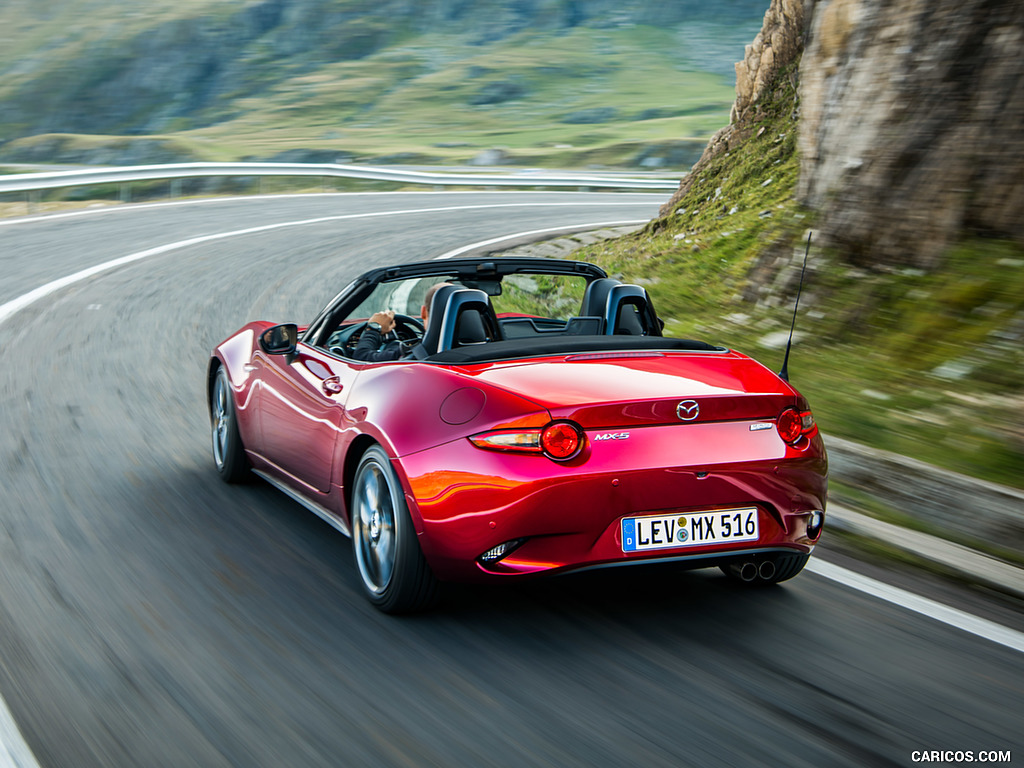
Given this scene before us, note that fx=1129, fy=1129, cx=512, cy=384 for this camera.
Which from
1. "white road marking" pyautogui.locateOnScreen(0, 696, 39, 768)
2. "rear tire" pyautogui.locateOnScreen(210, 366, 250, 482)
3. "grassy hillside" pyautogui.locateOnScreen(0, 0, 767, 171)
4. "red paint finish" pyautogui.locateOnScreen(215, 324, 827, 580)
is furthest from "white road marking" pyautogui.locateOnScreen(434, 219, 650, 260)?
"grassy hillside" pyautogui.locateOnScreen(0, 0, 767, 171)

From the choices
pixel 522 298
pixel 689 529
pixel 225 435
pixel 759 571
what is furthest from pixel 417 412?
pixel 522 298

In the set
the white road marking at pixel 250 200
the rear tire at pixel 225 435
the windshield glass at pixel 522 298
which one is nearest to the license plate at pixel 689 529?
the rear tire at pixel 225 435

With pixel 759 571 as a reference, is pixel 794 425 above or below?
above

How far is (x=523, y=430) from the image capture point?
380 centimetres

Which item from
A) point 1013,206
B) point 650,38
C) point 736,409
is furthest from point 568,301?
point 650,38

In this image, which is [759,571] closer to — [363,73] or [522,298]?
[522,298]

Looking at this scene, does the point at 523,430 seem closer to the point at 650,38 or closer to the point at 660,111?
the point at 660,111

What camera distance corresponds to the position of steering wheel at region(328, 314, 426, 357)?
548cm

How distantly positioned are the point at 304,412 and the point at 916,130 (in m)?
5.70

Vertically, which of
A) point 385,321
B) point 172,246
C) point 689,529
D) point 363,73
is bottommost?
point 363,73

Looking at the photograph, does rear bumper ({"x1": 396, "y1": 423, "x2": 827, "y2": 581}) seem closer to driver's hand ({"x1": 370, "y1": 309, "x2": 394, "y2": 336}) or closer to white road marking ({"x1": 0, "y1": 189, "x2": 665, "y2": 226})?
driver's hand ({"x1": 370, "y1": 309, "x2": 394, "y2": 336})

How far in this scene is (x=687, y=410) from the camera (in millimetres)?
3932

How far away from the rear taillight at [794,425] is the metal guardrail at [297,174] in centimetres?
2018

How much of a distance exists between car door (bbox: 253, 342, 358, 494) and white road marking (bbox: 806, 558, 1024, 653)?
2099 mm
